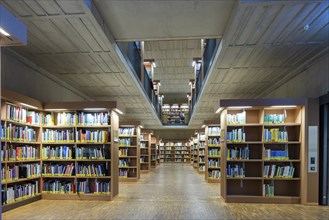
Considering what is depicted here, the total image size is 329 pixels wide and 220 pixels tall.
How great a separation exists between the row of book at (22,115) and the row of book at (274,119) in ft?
19.0

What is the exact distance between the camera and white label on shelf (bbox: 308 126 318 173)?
6.75 m

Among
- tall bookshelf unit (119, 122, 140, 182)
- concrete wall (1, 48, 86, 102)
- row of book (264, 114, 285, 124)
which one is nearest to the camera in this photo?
concrete wall (1, 48, 86, 102)

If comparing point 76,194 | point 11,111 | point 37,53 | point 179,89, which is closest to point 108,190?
point 76,194

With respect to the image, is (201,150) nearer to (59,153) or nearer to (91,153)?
(91,153)

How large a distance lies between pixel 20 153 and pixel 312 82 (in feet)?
23.1

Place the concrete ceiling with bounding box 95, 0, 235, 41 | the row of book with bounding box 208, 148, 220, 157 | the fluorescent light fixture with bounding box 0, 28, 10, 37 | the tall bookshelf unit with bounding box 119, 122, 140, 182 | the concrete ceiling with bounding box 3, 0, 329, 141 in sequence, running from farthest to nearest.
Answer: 1. the row of book with bounding box 208, 148, 220, 157
2. the tall bookshelf unit with bounding box 119, 122, 140, 182
3. the concrete ceiling with bounding box 95, 0, 235, 41
4. the concrete ceiling with bounding box 3, 0, 329, 141
5. the fluorescent light fixture with bounding box 0, 28, 10, 37

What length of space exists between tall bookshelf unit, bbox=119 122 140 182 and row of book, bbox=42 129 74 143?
14.2 feet

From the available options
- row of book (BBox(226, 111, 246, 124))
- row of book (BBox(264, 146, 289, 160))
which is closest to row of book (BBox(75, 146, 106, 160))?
row of book (BBox(226, 111, 246, 124))

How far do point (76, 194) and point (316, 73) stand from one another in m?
6.56

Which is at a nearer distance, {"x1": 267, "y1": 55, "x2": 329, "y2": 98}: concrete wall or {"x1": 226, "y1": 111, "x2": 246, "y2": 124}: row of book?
{"x1": 267, "y1": 55, "x2": 329, "y2": 98}: concrete wall

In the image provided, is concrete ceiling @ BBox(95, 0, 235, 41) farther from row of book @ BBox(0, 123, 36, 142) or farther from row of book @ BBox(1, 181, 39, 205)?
row of book @ BBox(1, 181, 39, 205)

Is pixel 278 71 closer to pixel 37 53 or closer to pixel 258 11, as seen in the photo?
pixel 258 11

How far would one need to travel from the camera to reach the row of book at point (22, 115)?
19.9 feet

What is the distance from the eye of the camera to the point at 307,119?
22.4 ft
